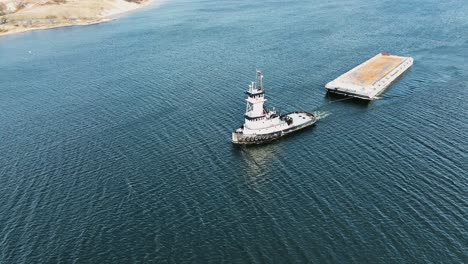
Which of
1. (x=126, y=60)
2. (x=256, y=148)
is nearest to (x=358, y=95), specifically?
(x=256, y=148)

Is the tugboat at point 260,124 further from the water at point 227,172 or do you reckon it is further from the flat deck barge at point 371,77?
the flat deck barge at point 371,77

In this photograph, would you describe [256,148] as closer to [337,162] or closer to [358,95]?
[337,162]

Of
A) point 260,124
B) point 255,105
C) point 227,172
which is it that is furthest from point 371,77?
point 227,172

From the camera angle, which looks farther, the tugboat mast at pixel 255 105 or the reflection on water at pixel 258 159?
the tugboat mast at pixel 255 105

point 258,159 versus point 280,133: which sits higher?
point 280,133

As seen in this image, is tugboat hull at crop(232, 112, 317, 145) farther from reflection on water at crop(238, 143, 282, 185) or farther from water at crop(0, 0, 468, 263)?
water at crop(0, 0, 468, 263)

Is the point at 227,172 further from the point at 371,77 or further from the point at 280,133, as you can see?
the point at 371,77

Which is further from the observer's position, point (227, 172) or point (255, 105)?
point (255, 105)

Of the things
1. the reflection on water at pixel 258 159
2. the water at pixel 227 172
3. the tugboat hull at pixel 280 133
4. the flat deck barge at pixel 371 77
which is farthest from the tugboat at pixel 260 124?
the flat deck barge at pixel 371 77
